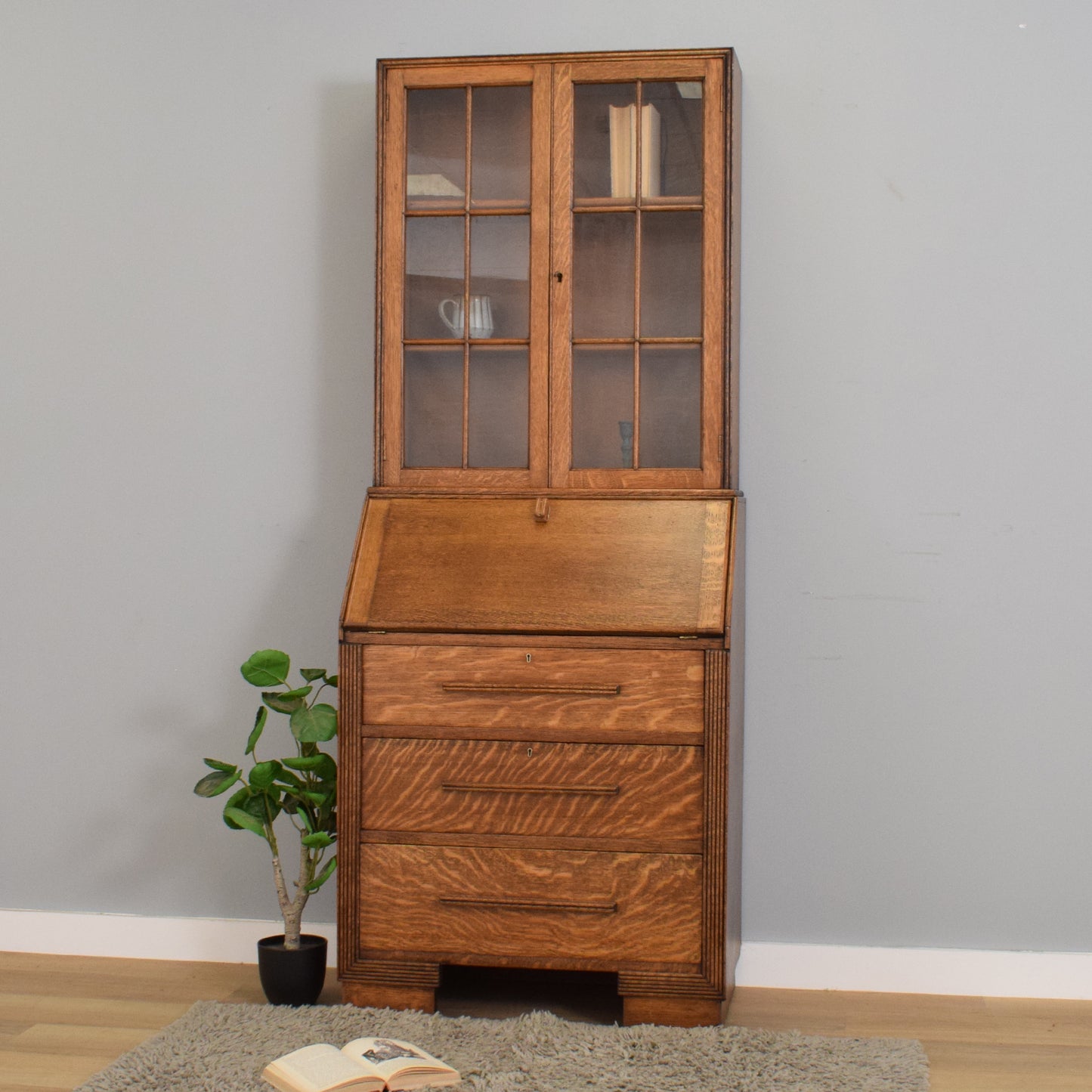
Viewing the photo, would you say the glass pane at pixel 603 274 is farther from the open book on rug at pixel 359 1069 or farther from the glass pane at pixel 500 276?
the open book on rug at pixel 359 1069

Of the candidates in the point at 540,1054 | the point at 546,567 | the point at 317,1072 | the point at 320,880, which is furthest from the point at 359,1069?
the point at 546,567

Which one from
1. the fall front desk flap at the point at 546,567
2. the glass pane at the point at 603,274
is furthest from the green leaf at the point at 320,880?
the glass pane at the point at 603,274

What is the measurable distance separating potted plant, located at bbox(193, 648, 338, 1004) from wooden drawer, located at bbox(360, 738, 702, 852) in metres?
0.12

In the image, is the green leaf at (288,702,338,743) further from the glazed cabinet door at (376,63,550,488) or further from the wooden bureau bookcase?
the glazed cabinet door at (376,63,550,488)

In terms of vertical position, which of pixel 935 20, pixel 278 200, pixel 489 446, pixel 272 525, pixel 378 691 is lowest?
pixel 378 691

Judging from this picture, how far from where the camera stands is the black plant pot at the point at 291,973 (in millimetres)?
2309

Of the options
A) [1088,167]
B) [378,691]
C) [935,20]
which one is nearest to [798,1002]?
[378,691]

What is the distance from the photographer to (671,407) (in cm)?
231

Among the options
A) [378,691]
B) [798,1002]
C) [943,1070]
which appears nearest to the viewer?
[943,1070]

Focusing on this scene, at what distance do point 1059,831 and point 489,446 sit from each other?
1.33 meters

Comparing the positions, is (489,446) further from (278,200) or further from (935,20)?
(935,20)

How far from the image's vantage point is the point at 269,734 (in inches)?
104

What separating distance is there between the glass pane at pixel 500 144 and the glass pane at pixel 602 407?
0.33m

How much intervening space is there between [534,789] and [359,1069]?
0.56 metres
